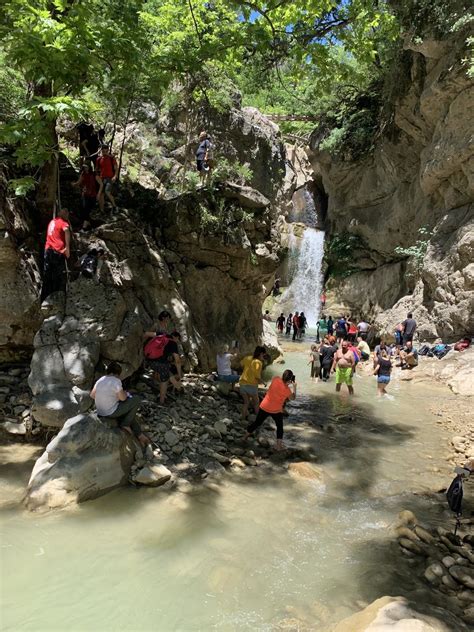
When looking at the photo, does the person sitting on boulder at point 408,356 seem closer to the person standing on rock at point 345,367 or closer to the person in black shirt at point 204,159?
the person standing on rock at point 345,367

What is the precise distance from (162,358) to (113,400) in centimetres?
199

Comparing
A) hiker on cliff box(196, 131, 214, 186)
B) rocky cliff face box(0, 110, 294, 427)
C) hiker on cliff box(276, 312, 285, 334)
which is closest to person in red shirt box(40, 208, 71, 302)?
rocky cliff face box(0, 110, 294, 427)

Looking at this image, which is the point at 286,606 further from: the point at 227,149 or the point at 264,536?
the point at 227,149

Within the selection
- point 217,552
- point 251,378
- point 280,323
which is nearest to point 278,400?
point 251,378

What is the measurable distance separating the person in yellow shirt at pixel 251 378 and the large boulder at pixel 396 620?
518 centimetres

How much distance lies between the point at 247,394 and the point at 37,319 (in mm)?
4350

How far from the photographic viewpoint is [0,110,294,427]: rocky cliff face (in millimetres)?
6938

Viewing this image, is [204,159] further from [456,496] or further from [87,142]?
[456,496]

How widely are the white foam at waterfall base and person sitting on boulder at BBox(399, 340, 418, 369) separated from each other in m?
11.0

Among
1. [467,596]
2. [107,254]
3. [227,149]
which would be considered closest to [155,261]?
[107,254]

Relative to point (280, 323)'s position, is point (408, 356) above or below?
below

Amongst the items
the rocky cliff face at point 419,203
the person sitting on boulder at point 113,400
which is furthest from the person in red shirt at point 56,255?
the rocky cliff face at point 419,203

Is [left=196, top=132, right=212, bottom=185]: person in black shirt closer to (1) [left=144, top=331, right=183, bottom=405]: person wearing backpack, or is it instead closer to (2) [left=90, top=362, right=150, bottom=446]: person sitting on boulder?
(1) [left=144, top=331, right=183, bottom=405]: person wearing backpack

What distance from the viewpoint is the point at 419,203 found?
2127 cm
